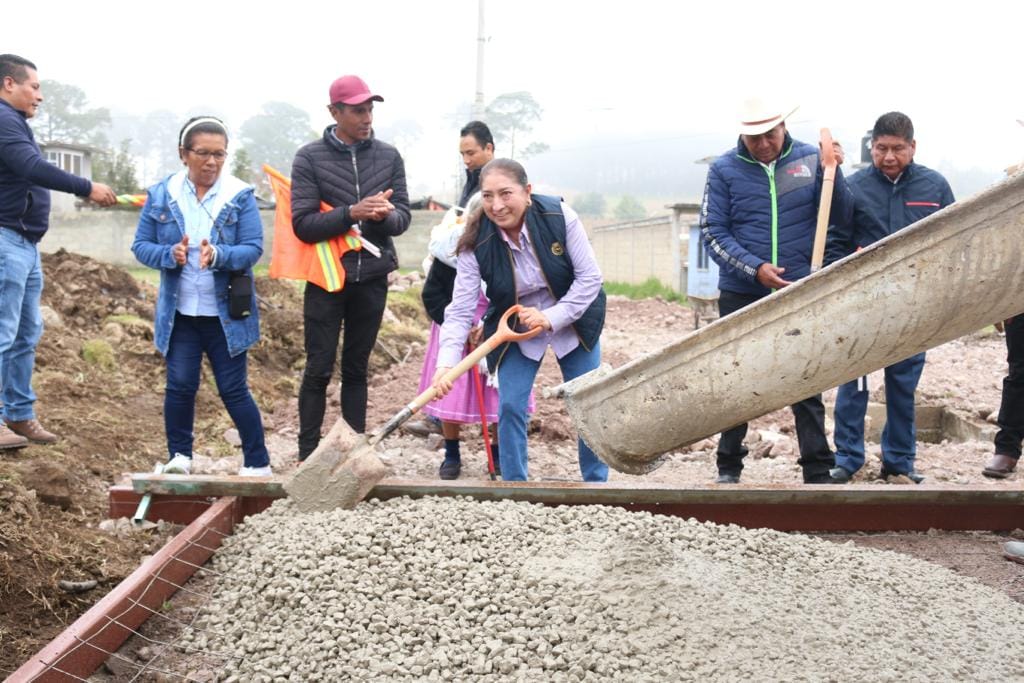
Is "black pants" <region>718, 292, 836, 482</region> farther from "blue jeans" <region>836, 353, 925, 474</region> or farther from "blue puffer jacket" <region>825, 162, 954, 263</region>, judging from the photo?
"blue puffer jacket" <region>825, 162, 954, 263</region>

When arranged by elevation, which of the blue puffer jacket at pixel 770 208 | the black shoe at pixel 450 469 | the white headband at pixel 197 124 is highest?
the white headband at pixel 197 124

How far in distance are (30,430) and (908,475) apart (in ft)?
14.3

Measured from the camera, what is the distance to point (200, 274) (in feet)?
13.9

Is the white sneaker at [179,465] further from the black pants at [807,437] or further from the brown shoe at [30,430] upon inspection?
the black pants at [807,437]

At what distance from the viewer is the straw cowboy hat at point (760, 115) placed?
4254mm

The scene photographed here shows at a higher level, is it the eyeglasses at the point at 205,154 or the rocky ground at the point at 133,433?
the eyeglasses at the point at 205,154

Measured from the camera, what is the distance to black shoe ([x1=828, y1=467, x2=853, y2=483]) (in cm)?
474

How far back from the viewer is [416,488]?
364 centimetres

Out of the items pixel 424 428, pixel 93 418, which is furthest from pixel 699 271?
pixel 93 418

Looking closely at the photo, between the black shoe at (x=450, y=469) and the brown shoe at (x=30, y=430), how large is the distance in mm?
1963

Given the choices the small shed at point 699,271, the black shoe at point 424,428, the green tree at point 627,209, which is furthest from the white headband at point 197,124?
the green tree at point 627,209

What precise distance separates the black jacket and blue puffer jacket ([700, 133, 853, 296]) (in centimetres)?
157

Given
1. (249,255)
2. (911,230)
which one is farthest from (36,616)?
(911,230)

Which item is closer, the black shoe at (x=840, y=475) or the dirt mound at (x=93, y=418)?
the dirt mound at (x=93, y=418)
